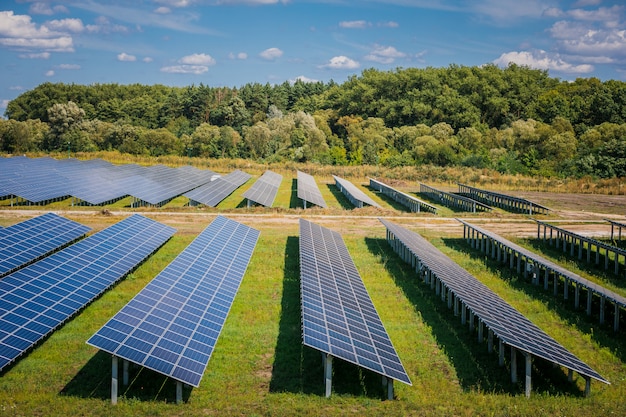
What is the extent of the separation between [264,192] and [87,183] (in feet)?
52.9

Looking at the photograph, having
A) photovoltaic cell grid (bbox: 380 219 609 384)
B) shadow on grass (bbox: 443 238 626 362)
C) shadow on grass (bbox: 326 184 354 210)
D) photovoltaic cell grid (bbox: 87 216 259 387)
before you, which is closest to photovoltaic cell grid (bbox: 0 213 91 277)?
photovoltaic cell grid (bbox: 87 216 259 387)

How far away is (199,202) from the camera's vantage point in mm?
43750

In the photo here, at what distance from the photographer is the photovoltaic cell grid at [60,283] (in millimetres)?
15625

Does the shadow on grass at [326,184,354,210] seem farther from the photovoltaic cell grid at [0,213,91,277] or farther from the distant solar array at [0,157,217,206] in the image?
the photovoltaic cell grid at [0,213,91,277]

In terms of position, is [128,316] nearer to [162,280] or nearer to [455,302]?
[162,280]

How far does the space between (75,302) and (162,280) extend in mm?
3047

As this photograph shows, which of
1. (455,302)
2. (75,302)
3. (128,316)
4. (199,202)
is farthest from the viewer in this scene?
(199,202)

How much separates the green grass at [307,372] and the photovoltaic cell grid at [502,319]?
39.8 inches

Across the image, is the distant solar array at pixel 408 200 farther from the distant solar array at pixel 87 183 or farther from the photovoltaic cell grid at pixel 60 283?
the photovoltaic cell grid at pixel 60 283

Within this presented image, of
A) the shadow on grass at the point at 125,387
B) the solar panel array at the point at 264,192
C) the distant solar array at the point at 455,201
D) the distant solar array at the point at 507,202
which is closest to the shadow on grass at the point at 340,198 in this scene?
the solar panel array at the point at 264,192

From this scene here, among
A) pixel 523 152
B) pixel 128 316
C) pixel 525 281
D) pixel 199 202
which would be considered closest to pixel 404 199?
pixel 199 202

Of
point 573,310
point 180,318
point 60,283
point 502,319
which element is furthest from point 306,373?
point 573,310

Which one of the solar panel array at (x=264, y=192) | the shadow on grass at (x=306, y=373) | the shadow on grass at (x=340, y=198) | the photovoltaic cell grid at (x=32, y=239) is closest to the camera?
the shadow on grass at (x=306, y=373)

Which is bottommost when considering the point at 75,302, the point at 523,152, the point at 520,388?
the point at 520,388
